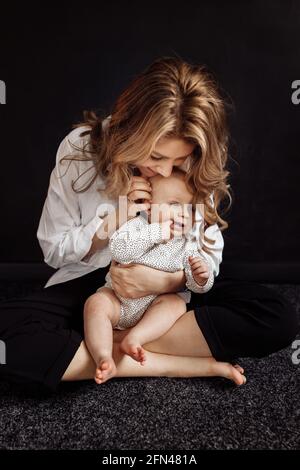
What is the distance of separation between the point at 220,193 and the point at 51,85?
26.9 inches

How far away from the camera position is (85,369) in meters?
1.01

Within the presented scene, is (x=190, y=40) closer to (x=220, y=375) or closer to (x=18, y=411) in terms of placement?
(x=220, y=375)

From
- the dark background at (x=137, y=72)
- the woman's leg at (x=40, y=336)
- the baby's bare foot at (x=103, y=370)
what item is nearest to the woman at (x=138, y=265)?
the woman's leg at (x=40, y=336)

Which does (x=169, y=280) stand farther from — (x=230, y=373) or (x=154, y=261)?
(x=230, y=373)

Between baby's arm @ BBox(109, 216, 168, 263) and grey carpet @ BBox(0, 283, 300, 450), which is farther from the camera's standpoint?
baby's arm @ BBox(109, 216, 168, 263)

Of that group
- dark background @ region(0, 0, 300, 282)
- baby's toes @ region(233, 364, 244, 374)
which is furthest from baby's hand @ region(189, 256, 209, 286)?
dark background @ region(0, 0, 300, 282)

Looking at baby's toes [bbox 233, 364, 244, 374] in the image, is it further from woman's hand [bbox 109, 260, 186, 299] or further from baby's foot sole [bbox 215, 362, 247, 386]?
woman's hand [bbox 109, 260, 186, 299]

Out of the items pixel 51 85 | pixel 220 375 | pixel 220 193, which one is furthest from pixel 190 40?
pixel 220 375

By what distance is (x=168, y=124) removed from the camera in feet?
3.17

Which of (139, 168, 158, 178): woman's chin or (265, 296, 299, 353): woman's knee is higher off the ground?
(139, 168, 158, 178): woman's chin

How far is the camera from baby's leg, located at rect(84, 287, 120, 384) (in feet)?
2.98

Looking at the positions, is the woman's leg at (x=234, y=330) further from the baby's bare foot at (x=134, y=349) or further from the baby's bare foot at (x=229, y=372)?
the baby's bare foot at (x=134, y=349)

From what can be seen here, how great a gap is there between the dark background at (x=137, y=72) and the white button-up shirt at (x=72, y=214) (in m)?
0.43

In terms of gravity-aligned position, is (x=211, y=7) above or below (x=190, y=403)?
above
